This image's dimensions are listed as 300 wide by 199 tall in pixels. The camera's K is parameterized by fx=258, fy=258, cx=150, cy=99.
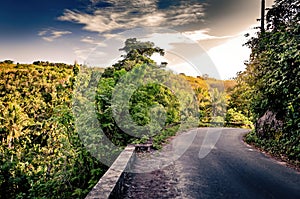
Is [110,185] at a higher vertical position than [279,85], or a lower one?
lower

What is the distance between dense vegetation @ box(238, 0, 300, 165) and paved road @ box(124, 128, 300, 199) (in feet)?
5.77

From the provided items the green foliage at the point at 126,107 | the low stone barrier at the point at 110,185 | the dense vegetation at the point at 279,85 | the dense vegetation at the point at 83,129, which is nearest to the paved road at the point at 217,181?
the low stone barrier at the point at 110,185

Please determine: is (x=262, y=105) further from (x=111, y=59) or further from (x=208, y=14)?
(x=111, y=59)

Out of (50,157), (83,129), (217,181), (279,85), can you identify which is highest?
(279,85)

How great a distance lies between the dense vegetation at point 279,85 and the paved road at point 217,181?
1.76 metres

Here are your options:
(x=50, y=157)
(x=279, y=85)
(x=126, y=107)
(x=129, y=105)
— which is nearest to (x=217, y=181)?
(x=126, y=107)

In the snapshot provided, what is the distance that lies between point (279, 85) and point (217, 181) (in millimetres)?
5113

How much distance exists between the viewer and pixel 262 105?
11.2 meters

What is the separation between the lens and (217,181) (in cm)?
530

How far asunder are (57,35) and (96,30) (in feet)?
7.34

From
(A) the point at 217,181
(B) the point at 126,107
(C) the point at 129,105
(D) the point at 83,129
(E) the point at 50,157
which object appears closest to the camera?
(A) the point at 217,181

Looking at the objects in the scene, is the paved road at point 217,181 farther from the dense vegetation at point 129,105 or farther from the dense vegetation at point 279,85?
the dense vegetation at point 129,105

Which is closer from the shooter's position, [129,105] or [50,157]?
[129,105]

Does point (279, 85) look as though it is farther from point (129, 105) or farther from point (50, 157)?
point (50, 157)
